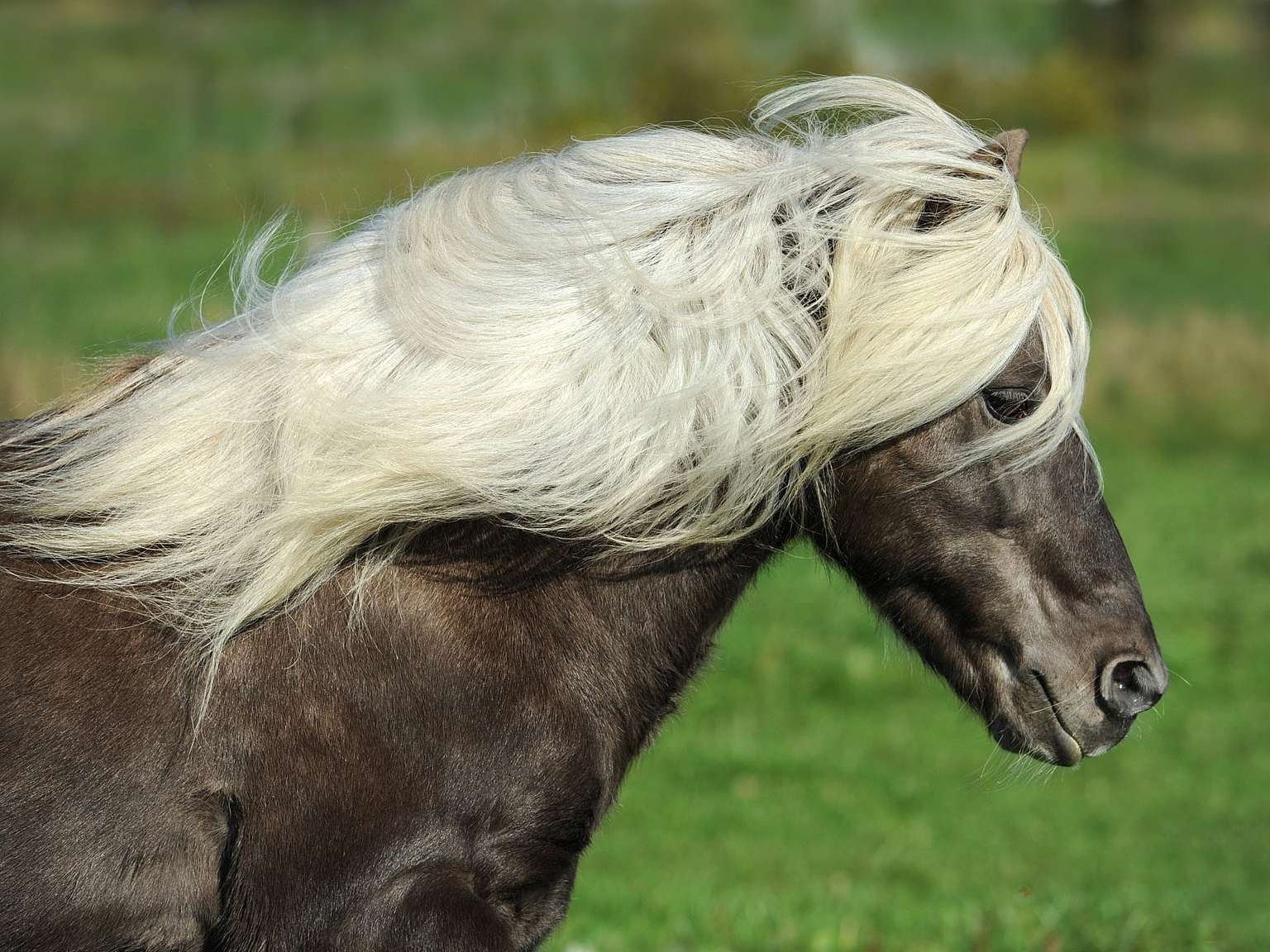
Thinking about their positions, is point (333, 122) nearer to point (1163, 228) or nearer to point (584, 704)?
point (1163, 228)

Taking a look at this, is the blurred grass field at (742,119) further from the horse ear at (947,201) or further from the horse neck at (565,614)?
the horse neck at (565,614)

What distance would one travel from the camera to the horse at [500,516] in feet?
8.62

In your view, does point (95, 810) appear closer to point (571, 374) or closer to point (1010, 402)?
point (571, 374)

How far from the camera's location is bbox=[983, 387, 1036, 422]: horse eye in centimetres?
294

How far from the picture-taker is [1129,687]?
3.01 metres

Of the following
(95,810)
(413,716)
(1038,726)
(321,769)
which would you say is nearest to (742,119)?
(1038,726)

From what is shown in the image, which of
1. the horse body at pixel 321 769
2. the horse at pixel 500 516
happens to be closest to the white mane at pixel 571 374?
→ the horse at pixel 500 516

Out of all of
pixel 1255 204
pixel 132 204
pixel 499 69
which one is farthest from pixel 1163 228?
pixel 132 204

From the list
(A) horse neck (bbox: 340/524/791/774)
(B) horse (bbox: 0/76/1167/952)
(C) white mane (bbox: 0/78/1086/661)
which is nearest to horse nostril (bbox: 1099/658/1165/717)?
(B) horse (bbox: 0/76/1167/952)

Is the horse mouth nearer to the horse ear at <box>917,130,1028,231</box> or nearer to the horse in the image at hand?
the horse

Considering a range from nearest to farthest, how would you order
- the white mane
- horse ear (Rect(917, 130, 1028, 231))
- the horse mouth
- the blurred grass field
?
the white mane → horse ear (Rect(917, 130, 1028, 231)) → the horse mouth → the blurred grass field

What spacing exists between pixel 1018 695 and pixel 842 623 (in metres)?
7.95

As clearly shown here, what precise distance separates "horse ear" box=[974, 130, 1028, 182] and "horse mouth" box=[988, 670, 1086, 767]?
112 centimetres

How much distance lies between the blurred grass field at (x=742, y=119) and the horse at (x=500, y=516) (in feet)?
1.54
